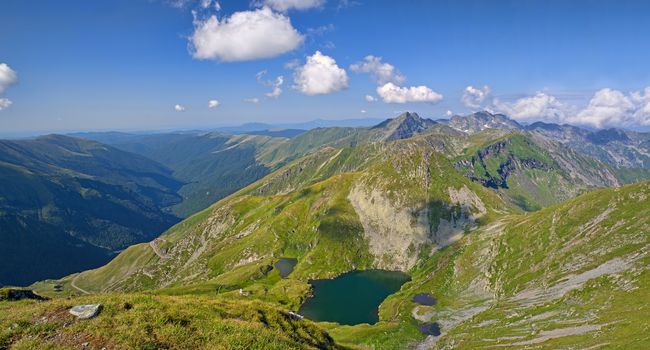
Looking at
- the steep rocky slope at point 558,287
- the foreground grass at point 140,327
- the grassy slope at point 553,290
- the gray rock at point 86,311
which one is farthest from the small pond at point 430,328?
the gray rock at point 86,311

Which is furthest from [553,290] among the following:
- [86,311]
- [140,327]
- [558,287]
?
[86,311]

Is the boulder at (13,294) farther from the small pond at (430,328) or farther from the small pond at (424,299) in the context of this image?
the small pond at (424,299)

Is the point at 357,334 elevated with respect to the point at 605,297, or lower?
lower

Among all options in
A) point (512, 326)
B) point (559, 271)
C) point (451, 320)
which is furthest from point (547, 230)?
point (512, 326)

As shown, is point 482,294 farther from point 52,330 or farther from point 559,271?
point 52,330

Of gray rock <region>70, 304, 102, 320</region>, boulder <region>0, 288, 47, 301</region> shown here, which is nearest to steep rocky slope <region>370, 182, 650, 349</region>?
gray rock <region>70, 304, 102, 320</region>

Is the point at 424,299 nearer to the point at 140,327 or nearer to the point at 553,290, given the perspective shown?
the point at 553,290

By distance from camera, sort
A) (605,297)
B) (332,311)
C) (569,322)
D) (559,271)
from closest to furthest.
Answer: (569,322), (605,297), (559,271), (332,311)
